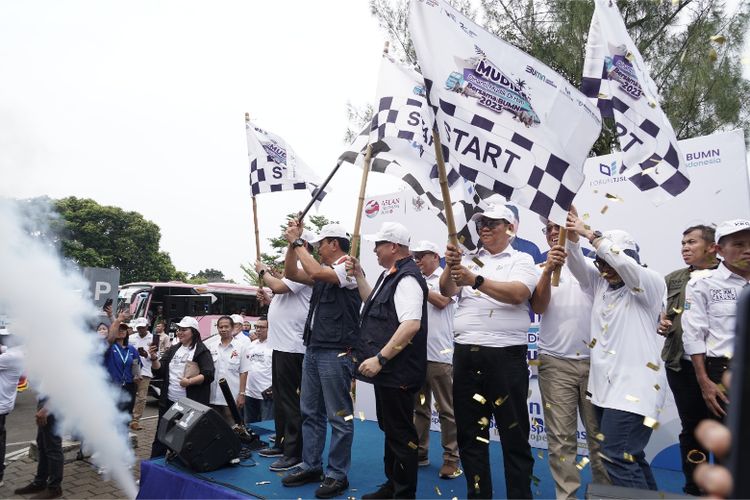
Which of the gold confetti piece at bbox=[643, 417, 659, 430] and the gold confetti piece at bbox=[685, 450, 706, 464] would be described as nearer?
the gold confetti piece at bbox=[643, 417, 659, 430]

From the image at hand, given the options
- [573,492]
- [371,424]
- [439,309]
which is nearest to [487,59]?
[439,309]

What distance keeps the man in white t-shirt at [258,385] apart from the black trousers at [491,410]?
11.6ft

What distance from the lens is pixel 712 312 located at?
323 cm

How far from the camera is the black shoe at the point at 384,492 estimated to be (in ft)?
11.4

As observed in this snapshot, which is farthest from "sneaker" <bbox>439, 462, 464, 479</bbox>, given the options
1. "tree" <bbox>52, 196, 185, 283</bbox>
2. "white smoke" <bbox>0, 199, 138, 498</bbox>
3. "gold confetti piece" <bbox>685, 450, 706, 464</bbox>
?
"tree" <bbox>52, 196, 185, 283</bbox>

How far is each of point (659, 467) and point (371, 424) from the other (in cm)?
313

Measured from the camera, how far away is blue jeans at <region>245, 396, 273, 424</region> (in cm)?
659

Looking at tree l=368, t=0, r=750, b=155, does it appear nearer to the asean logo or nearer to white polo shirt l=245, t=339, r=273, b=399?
the asean logo

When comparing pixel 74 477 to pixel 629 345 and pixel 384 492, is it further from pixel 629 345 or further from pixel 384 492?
pixel 629 345

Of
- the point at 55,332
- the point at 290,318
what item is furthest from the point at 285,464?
the point at 55,332

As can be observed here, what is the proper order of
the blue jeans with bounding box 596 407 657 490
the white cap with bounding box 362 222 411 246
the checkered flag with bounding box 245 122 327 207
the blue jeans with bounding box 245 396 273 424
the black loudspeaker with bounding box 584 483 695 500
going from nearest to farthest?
the black loudspeaker with bounding box 584 483 695 500, the blue jeans with bounding box 596 407 657 490, the white cap with bounding box 362 222 411 246, the checkered flag with bounding box 245 122 327 207, the blue jeans with bounding box 245 396 273 424

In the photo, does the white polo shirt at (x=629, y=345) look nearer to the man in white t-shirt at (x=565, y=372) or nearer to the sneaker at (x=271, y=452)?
the man in white t-shirt at (x=565, y=372)

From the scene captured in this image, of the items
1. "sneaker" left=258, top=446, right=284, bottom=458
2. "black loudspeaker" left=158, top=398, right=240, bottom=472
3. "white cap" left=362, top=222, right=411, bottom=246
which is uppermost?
"white cap" left=362, top=222, right=411, bottom=246

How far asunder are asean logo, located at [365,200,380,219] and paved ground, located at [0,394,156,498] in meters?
4.42
